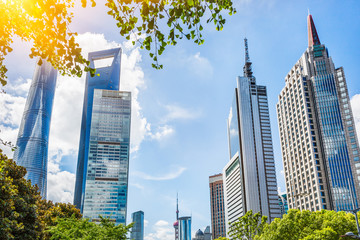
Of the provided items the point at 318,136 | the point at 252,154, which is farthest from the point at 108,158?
the point at 318,136

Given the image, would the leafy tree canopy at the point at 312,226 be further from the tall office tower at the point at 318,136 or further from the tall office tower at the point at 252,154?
the tall office tower at the point at 252,154

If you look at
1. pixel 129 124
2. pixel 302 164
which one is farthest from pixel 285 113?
pixel 129 124

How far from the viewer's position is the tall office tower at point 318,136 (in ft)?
300

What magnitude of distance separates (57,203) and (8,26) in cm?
4050

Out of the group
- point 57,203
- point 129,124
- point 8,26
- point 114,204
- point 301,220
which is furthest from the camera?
point 129,124

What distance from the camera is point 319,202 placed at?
90375 mm

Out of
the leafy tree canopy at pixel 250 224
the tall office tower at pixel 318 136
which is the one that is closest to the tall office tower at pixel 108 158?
the tall office tower at pixel 318 136

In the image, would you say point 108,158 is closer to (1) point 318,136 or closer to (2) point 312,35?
(1) point 318,136

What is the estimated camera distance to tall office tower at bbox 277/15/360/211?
300 ft

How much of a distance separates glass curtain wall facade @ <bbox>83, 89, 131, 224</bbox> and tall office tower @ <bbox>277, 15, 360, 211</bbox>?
7939 cm

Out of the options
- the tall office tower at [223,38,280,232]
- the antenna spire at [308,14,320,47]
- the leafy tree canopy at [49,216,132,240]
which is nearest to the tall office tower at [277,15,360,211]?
the antenna spire at [308,14,320,47]

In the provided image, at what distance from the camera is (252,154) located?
124m

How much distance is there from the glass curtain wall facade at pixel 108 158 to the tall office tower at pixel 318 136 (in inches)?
3126

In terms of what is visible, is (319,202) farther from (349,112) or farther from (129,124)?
(129,124)
